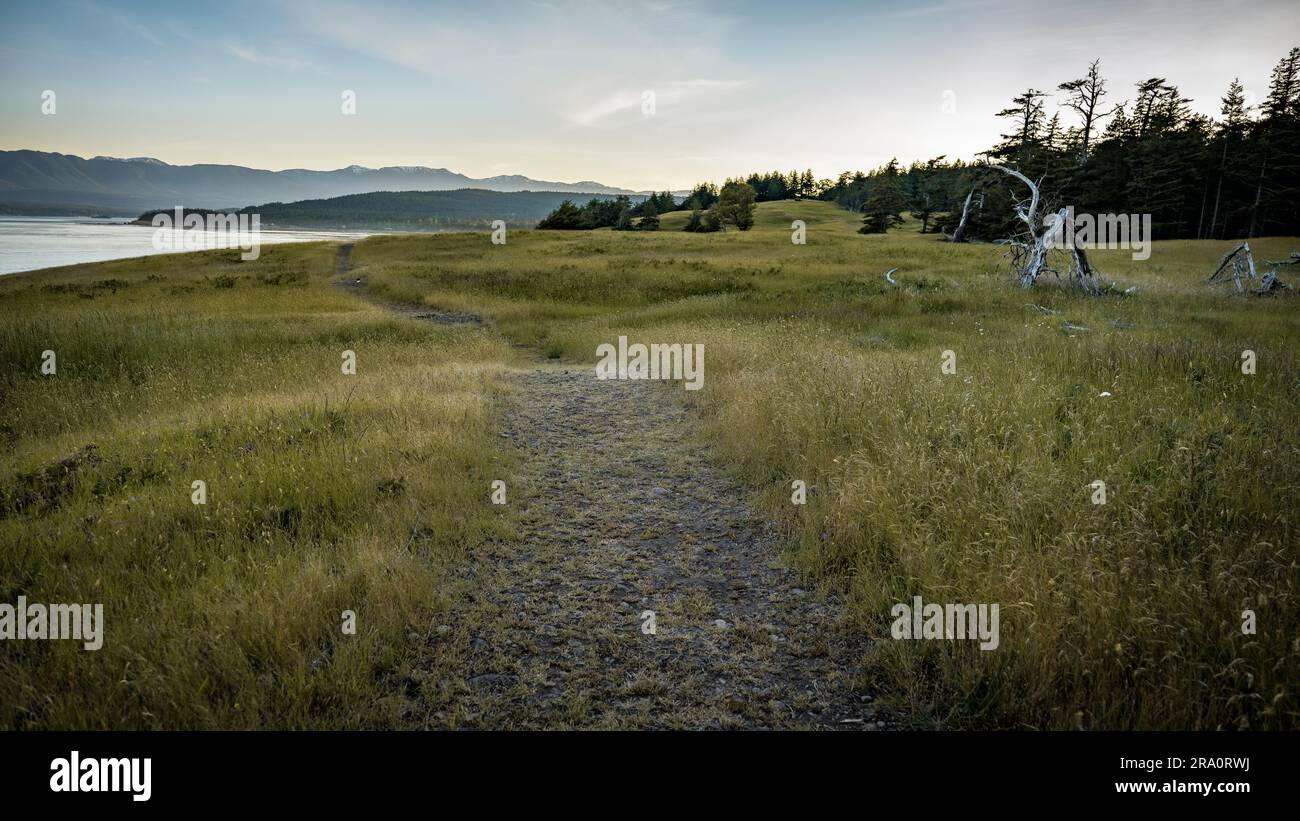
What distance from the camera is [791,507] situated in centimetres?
703

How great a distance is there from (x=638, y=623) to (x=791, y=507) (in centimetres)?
283

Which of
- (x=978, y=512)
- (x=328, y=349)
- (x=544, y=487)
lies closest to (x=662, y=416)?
(x=544, y=487)

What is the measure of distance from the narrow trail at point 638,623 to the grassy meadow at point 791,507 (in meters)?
0.32

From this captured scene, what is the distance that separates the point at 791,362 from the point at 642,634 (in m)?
8.98

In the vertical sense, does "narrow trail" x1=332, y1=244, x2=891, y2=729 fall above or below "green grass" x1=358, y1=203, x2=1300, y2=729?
below

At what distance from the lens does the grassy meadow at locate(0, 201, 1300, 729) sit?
3666 millimetres

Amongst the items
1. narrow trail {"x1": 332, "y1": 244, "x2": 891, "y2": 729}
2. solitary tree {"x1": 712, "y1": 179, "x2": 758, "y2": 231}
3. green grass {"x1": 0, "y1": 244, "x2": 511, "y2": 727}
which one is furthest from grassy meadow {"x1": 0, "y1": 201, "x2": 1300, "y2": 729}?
solitary tree {"x1": 712, "y1": 179, "x2": 758, "y2": 231}

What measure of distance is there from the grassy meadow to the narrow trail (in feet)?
1.06

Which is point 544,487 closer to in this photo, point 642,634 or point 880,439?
point 642,634

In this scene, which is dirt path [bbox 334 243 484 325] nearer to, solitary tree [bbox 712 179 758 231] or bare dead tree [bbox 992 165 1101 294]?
bare dead tree [bbox 992 165 1101 294]

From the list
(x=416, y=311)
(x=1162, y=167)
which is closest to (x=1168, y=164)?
(x=1162, y=167)

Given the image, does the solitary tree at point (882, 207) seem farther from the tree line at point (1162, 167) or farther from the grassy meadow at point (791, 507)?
the grassy meadow at point (791, 507)

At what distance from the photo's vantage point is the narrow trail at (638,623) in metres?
3.89
